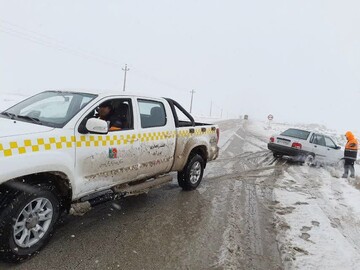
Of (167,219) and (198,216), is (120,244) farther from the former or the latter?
(198,216)

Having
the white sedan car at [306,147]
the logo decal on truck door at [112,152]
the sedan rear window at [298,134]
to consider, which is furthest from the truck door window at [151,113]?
the sedan rear window at [298,134]

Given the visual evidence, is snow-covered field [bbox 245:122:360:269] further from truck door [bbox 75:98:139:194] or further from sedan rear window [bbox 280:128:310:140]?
sedan rear window [bbox 280:128:310:140]

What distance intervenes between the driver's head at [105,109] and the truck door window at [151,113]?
1.86 ft

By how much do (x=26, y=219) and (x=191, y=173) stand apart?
3866 mm

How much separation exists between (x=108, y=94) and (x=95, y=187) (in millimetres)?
1393

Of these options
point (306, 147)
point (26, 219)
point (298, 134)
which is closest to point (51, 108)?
point (26, 219)

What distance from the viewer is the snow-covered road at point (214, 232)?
3789 mm

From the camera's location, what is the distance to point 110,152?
171 inches

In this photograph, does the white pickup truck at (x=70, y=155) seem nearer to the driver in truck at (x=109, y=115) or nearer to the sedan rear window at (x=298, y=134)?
the driver in truck at (x=109, y=115)

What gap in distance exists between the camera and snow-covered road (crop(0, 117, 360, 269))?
12.4 feet

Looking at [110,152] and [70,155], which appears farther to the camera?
[110,152]

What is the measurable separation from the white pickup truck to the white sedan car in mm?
7791

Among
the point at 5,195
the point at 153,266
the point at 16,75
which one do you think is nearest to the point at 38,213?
the point at 5,195

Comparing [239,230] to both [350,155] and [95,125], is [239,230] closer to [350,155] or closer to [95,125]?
[95,125]
